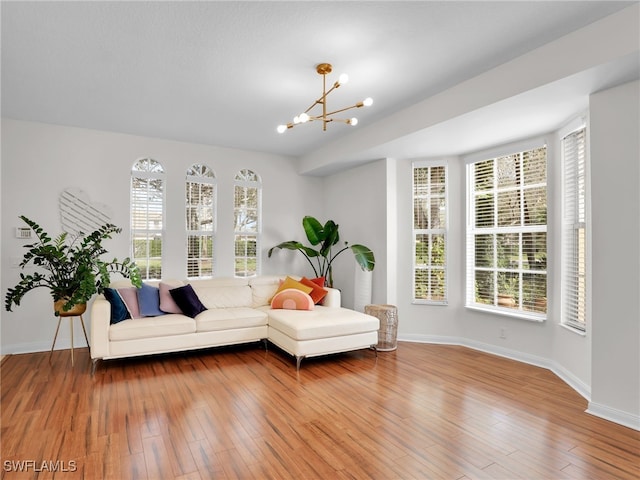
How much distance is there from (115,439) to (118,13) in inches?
109

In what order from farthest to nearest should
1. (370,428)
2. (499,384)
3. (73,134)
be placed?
(73,134), (499,384), (370,428)

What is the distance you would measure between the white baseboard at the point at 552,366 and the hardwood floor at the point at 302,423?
8 cm

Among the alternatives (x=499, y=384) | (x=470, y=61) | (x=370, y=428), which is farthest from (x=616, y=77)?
(x=370, y=428)

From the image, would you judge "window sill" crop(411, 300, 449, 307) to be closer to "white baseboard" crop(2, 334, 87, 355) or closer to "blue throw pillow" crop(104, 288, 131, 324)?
"blue throw pillow" crop(104, 288, 131, 324)

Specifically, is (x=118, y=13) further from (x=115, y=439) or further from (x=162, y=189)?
(x=162, y=189)

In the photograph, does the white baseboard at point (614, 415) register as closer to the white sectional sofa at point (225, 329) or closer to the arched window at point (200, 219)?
the white sectional sofa at point (225, 329)

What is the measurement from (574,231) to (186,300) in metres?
4.26

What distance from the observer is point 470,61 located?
117 inches

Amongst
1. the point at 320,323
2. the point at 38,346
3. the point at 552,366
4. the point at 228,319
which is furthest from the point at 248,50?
the point at 38,346

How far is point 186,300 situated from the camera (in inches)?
178

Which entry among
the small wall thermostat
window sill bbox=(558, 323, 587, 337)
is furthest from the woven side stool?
the small wall thermostat

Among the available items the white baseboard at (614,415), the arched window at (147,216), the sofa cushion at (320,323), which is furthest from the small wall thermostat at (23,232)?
the white baseboard at (614,415)

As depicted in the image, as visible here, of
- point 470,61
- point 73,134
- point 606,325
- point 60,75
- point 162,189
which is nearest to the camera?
point 606,325

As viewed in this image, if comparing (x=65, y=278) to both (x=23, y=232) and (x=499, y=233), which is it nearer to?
(x=23, y=232)
